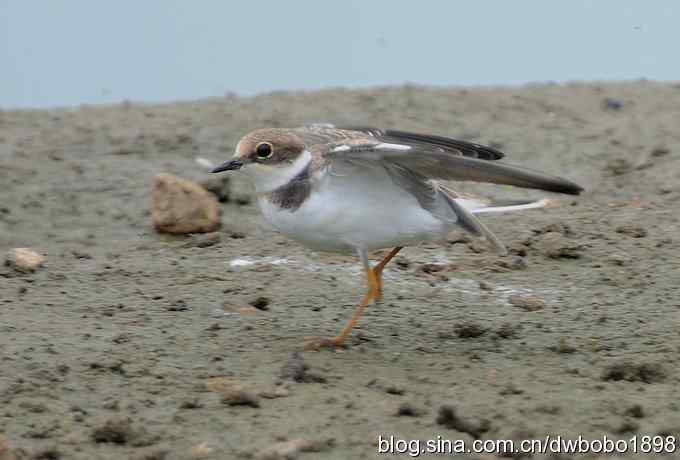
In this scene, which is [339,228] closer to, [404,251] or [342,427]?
[342,427]

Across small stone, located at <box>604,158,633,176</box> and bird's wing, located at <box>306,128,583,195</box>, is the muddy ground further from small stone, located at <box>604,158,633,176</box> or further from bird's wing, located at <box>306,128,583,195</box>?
bird's wing, located at <box>306,128,583,195</box>

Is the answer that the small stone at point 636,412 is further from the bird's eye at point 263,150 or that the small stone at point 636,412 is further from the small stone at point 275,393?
the bird's eye at point 263,150

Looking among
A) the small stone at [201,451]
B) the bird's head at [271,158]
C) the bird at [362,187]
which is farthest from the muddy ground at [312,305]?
the bird's head at [271,158]

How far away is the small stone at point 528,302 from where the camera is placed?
6.65m

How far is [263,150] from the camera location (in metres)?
6.00

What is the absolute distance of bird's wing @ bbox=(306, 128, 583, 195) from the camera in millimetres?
5547

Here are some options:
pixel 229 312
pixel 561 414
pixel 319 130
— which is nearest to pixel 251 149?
pixel 319 130

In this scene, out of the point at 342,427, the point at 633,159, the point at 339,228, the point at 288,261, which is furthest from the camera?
the point at 633,159

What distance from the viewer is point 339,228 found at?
5.80 meters

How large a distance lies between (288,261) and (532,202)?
170 centimetres

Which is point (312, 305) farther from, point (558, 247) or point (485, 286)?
point (558, 247)

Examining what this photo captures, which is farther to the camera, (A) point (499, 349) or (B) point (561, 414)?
(A) point (499, 349)

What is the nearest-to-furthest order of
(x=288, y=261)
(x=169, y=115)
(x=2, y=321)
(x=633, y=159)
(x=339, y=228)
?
(x=339, y=228) < (x=2, y=321) < (x=288, y=261) < (x=633, y=159) < (x=169, y=115)

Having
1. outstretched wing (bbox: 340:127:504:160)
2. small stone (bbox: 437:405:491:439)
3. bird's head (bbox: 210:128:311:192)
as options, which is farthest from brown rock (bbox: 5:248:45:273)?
small stone (bbox: 437:405:491:439)
